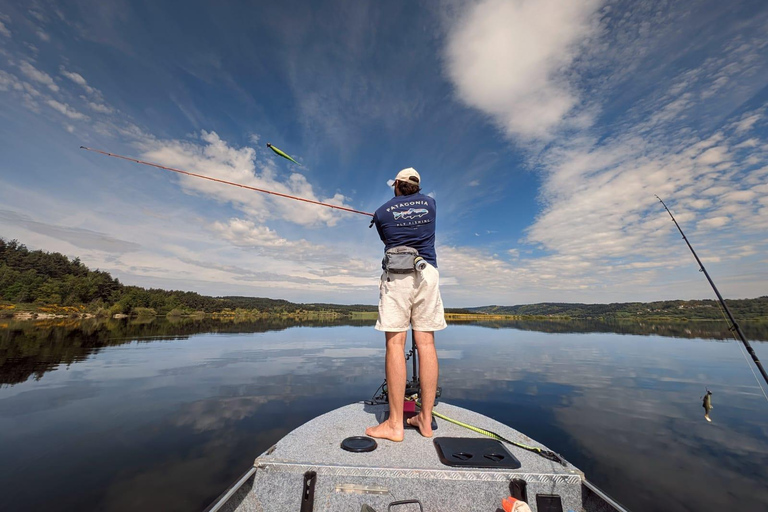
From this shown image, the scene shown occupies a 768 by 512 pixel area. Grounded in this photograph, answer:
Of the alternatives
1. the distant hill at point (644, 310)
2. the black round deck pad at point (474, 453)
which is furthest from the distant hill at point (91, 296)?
the black round deck pad at point (474, 453)

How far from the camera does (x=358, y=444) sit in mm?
2547

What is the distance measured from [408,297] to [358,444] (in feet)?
4.73

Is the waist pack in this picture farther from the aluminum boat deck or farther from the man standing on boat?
the aluminum boat deck

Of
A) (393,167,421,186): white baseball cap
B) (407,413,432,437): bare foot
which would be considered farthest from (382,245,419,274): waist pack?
(407,413,432,437): bare foot

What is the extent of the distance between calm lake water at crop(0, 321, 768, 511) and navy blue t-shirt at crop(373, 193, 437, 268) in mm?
4344

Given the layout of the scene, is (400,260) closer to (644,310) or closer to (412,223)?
(412,223)

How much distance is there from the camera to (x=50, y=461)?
4.59 meters

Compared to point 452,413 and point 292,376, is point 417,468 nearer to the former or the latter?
point 452,413

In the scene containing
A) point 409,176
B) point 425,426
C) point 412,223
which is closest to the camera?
point 425,426

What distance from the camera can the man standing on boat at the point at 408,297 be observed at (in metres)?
2.87

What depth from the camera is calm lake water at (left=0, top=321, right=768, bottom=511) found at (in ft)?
13.8

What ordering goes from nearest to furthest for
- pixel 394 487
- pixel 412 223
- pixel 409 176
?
pixel 394 487
pixel 412 223
pixel 409 176

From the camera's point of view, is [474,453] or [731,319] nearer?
[474,453]

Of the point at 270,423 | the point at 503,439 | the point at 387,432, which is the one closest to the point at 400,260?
the point at 387,432
